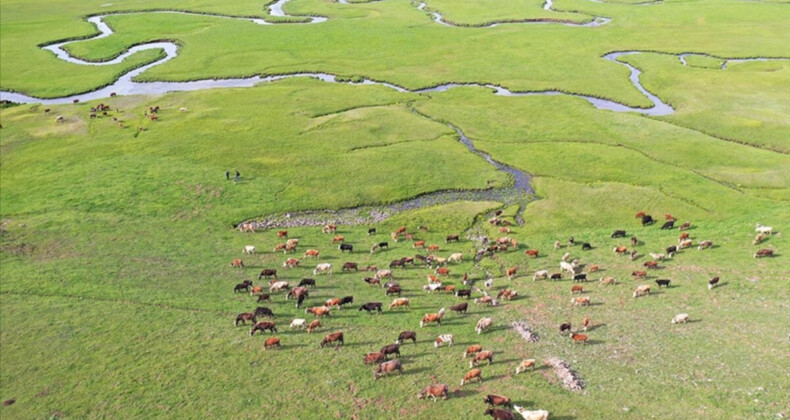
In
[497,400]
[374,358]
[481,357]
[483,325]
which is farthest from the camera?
[483,325]

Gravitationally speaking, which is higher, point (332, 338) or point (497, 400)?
point (497, 400)

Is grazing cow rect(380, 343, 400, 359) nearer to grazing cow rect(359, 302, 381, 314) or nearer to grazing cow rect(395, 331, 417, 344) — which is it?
grazing cow rect(395, 331, 417, 344)

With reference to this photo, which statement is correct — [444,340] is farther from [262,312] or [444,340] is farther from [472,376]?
[262,312]

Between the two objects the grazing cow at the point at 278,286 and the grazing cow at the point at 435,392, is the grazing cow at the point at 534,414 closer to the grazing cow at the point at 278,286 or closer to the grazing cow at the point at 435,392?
the grazing cow at the point at 435,392

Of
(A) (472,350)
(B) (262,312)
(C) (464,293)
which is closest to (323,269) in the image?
(B) (262,312)

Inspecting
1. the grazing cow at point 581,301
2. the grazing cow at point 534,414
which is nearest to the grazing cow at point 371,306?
the grazing cow at point 581,301

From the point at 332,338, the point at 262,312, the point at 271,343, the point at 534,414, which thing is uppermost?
the point at 534,414

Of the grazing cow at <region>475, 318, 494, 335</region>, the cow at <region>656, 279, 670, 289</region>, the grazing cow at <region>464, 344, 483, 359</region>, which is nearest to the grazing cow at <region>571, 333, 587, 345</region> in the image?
Answer: the grazing cow at <region>475, 318, 494, 335</region>
